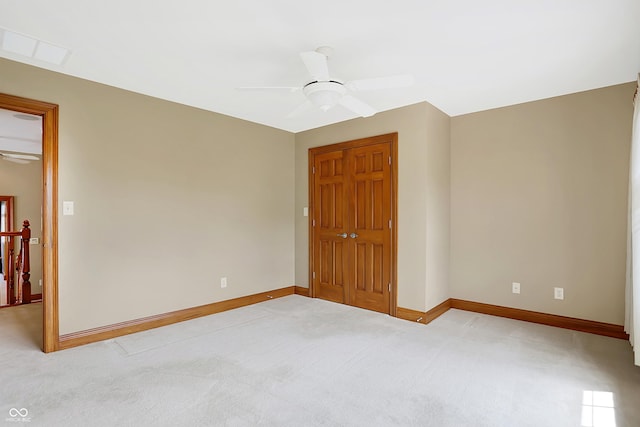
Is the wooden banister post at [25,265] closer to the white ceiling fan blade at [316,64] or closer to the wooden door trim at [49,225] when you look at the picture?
the wooden door trim at [49,225]

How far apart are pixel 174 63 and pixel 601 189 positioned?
410 cm

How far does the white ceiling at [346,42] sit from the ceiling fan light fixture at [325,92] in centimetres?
31

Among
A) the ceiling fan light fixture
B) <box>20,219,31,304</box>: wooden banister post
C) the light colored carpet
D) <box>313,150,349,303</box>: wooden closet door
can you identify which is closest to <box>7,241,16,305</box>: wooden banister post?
<box>20,219,31,304</box>: wooden banister post

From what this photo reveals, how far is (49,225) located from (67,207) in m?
0.20

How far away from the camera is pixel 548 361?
264 centimetres

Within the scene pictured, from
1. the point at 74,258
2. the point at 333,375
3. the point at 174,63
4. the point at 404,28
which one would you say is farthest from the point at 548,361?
the point at 74,258

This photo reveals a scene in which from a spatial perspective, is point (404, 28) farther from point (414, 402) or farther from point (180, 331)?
point (180, 331)

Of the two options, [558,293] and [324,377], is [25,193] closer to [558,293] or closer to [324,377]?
[324,377]

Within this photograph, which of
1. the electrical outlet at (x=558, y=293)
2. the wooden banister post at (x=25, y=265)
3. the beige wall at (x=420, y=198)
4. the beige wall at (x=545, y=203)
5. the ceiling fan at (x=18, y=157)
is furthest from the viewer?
the ceiling fan at (x=18, y=157)

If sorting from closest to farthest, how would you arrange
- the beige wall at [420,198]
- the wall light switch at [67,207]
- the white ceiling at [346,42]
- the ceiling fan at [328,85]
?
the white ceiling at [346,42] < the ceiling fan at [328,85] < the wall light switch at [67,207] < the beige wall at [420,198]

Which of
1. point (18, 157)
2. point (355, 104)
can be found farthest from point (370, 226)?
point (18, 157)

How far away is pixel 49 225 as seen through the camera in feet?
9.29

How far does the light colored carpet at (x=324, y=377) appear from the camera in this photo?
6.37 feet
